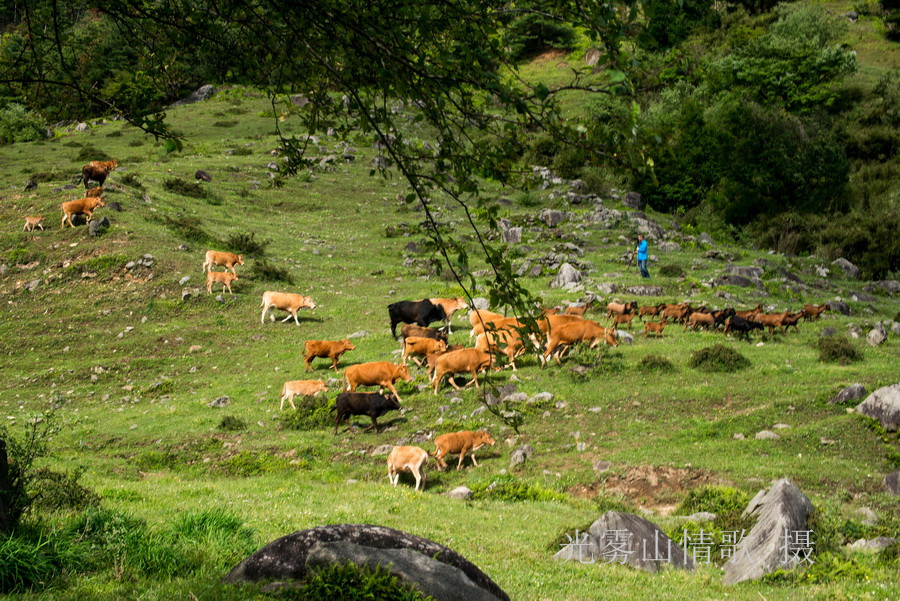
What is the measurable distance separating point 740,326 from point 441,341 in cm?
930

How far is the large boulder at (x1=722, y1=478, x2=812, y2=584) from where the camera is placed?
869 centimetres

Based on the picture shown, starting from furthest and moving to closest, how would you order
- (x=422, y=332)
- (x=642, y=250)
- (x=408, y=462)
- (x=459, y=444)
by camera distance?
(x=642, y=250) → (x=422, y=332) → (x=459, y=444) → (x=408, y=462)

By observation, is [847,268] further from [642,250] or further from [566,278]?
[566,278]

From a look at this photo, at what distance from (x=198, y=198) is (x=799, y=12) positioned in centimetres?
5766

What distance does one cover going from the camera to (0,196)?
3391 cm

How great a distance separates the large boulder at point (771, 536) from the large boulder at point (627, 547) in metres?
0.63

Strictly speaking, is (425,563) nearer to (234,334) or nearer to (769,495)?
(769,495)

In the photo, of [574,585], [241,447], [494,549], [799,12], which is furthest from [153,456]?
[799,12]

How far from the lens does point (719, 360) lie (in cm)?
1833

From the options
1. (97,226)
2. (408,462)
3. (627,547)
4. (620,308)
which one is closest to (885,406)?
(627,547)

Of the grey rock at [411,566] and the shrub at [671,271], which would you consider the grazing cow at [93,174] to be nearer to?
the shrub at [671,271]

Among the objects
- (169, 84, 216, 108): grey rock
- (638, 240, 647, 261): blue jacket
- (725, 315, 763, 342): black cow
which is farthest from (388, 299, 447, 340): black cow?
(169, 84, 216, 108): grey rock

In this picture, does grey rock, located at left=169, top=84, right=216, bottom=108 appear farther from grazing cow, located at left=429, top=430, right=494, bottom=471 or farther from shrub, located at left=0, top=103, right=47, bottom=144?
grazing cow, located at left=429, top=430, right=494, bottom=471

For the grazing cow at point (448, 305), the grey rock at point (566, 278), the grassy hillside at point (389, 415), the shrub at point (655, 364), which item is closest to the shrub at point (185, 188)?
the grassy hillside at point (389, 415)
